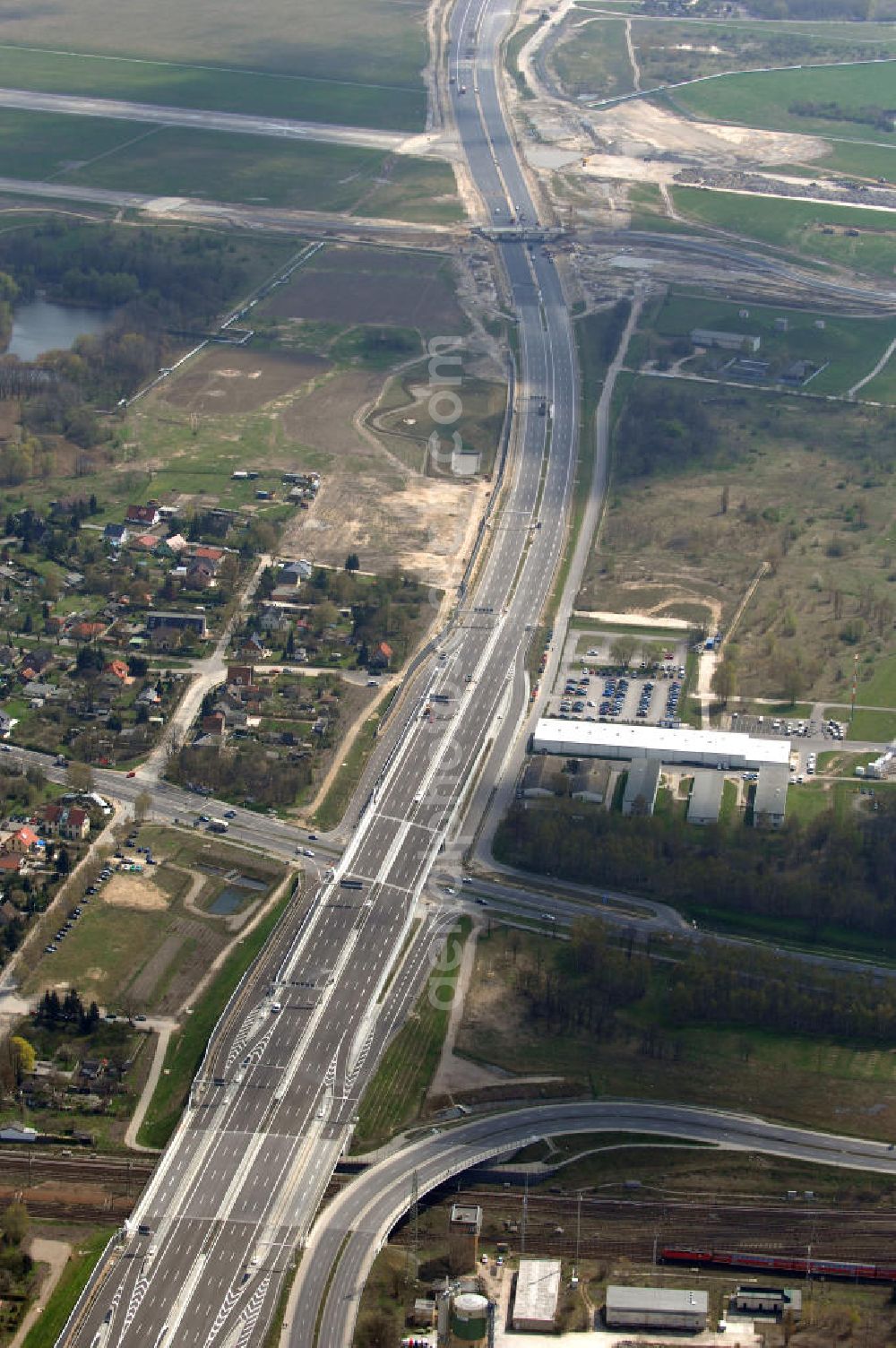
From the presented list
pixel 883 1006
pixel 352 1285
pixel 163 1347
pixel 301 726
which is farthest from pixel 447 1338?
pixel 301 726

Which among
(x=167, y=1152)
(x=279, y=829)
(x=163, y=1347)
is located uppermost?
(x=279, y=829)

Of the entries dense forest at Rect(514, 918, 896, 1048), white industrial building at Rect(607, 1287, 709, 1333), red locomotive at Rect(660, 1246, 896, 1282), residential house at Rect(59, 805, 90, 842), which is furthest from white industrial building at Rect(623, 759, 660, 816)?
white industrial building at Rect(607, 1287, 709, 1333)

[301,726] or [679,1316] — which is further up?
[301,726]

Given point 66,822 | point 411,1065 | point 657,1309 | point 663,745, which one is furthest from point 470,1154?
point 663,745

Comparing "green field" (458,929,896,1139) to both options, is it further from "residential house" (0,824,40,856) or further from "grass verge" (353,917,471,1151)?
"residential house" (0,824,40,856)

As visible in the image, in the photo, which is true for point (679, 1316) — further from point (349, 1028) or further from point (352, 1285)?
point (349, 1028)

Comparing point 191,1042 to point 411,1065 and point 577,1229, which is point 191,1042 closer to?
point 411,1065

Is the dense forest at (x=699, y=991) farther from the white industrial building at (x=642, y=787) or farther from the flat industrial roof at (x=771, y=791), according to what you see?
the flat industrial roof at (x=771, y=791)

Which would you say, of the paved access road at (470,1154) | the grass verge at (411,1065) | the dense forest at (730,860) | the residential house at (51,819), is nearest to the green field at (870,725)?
the dense forest at (730,860)
